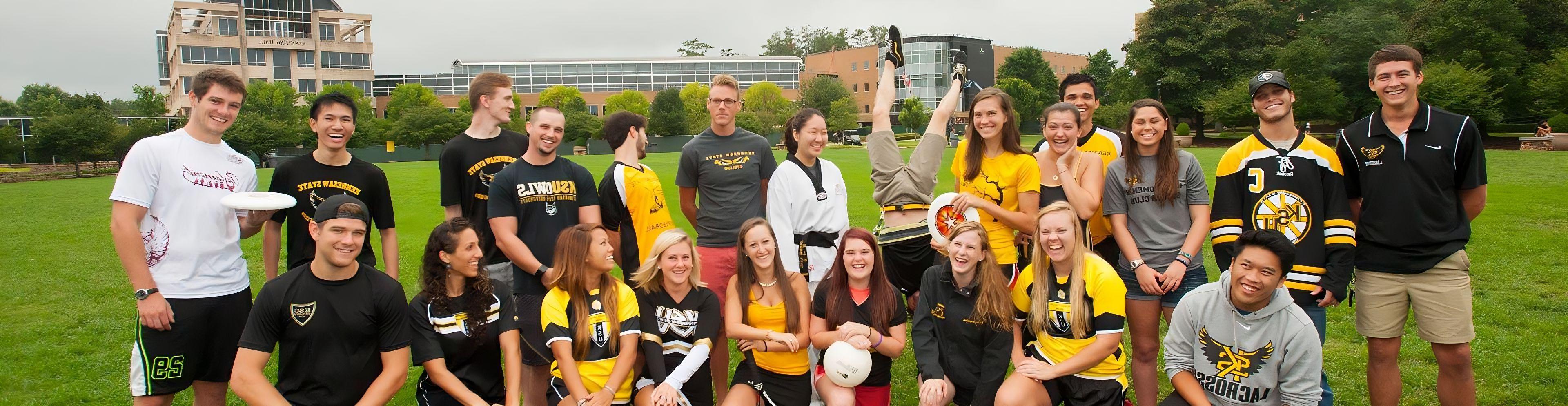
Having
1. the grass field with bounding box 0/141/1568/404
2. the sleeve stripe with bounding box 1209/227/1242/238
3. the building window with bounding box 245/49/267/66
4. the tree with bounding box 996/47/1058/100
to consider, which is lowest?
the grass field with bounding box 0/141/1568/404

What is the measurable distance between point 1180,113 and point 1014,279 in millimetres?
52440

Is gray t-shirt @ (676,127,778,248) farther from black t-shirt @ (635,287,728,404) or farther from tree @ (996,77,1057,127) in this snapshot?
tree @ (996,77,1057,127)

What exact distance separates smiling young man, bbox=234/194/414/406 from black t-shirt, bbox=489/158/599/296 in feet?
3.32

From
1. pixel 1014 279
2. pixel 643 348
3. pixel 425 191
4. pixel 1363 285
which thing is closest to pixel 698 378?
pixel 643 348

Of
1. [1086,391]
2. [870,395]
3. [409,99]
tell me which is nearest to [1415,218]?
[1086,391]

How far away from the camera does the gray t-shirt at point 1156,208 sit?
4805 millimetres

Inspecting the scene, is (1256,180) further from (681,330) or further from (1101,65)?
(1101,65)

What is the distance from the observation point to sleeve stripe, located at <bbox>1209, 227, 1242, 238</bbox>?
465 cm

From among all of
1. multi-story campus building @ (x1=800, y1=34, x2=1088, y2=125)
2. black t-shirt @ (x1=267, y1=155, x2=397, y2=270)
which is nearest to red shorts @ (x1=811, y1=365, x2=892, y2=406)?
black t-shirt @ (x1=267, y1=155, x2=397, y2=270)

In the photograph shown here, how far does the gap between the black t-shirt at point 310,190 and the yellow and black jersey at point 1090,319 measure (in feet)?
12.7

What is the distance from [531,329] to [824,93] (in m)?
74.0

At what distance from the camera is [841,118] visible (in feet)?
235

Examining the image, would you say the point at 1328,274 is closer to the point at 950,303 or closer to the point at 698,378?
the point at 950,303

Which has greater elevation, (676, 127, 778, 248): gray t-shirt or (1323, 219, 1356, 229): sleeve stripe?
(676, 127, 778, 248): gray t-shirt
